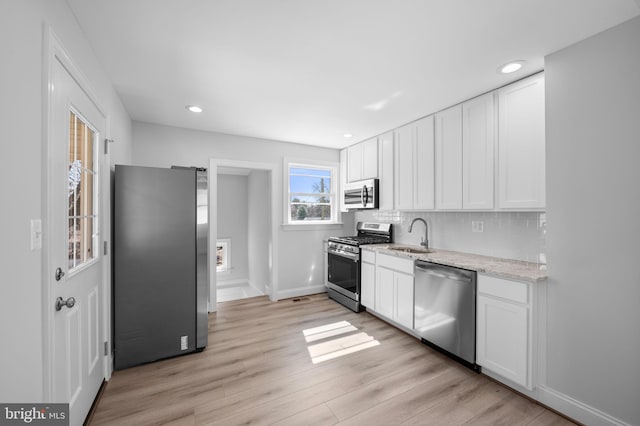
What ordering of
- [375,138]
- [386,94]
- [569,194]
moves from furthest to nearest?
[375,138]
[386,94]
[569,194]

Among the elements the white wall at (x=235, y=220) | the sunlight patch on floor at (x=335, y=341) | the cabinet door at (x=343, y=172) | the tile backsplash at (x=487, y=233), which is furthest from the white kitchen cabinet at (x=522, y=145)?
the white wall at (x=235, y=220)

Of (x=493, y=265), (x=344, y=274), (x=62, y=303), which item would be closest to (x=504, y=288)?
(x=493, y=265)

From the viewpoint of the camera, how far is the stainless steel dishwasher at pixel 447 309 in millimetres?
2316

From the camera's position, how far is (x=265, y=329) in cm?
320

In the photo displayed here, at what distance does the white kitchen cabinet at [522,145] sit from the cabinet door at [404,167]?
3.48ft

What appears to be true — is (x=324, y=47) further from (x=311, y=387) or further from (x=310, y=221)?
(x=310, y=221)

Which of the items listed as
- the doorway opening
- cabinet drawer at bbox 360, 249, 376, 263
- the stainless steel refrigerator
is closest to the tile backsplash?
cabinet drawer at bbox 360, 249, 376, 263

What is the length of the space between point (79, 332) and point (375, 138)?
3772 millimetres

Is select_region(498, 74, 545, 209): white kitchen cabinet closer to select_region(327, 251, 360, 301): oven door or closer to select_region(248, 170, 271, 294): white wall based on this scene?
select_region(327, 251, 360, 301): oven door

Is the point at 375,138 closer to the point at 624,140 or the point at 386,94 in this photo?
the point at 386,94

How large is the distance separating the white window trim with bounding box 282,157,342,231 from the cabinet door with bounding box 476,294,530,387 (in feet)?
9.16

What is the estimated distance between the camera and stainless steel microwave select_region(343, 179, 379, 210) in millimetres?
3926

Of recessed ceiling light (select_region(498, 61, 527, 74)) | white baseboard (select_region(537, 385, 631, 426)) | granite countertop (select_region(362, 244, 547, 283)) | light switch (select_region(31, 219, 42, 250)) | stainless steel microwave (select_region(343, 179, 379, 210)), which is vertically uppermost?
recessed ceiling light (select_region(498, 61, 527, 74))

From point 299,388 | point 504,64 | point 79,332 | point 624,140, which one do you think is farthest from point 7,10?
point 624,140
